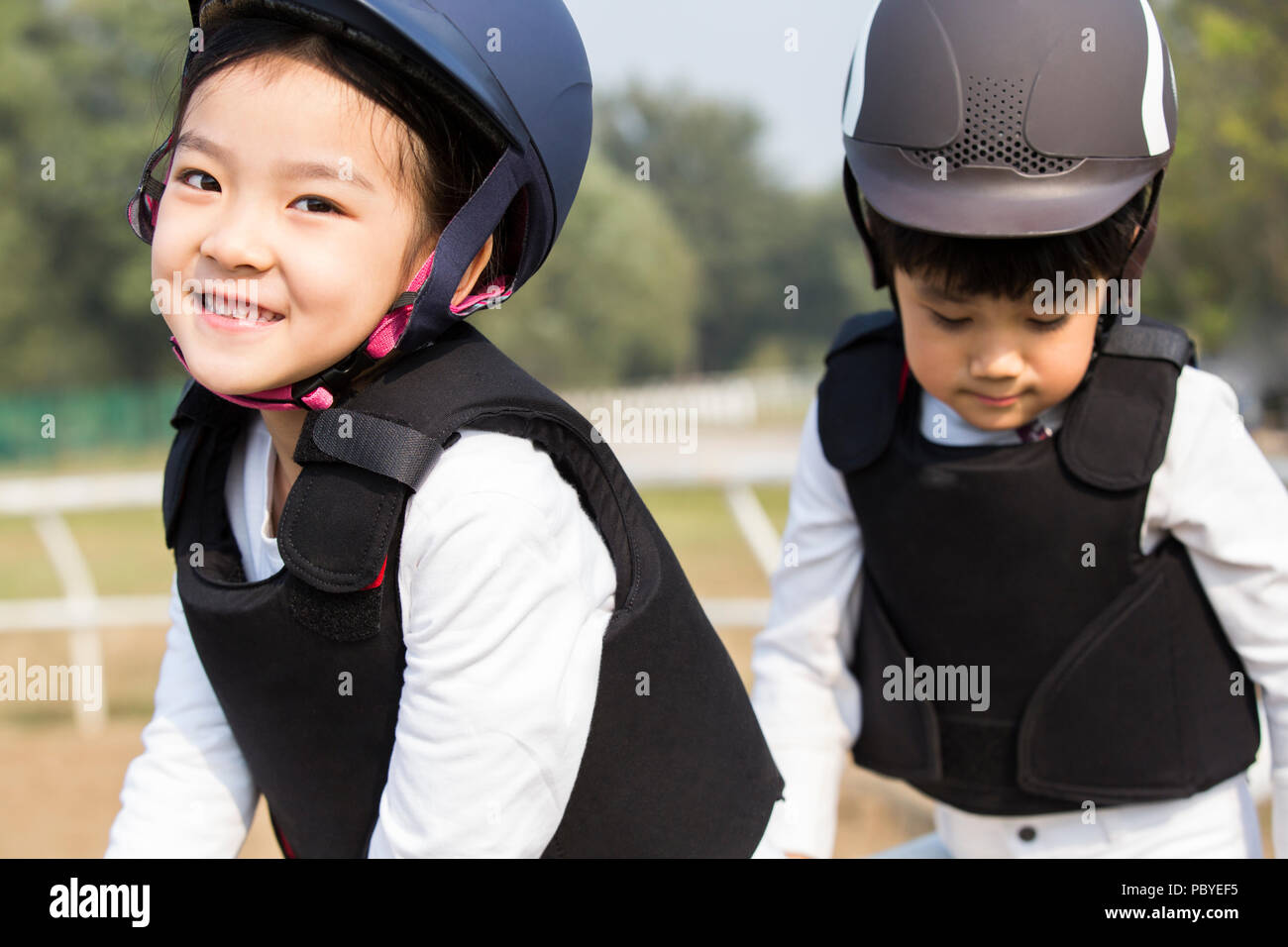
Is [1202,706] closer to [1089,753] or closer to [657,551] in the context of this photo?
[1089,753]

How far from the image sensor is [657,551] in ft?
6.36

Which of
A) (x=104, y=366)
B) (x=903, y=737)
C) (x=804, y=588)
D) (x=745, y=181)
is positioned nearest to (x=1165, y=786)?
(x=903, y=737)

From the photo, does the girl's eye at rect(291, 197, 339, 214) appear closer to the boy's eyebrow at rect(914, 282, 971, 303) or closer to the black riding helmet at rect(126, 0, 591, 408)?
the black riding helmet at rect(126, 0, 591, 408)

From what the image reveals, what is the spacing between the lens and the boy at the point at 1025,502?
7.55 ft

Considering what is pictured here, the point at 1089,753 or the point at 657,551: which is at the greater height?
the point at 657,551

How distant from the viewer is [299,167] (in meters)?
1.72

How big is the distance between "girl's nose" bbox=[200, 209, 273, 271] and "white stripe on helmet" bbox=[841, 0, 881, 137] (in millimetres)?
1280

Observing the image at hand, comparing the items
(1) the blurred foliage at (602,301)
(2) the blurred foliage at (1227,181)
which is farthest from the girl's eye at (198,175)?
(1) the blurred foliage at (602,301)

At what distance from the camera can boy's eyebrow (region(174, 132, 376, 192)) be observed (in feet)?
5.66

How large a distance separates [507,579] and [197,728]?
0.91m

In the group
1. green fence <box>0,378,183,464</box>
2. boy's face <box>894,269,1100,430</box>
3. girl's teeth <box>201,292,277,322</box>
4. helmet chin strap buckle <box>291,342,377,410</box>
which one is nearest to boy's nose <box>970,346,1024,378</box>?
boy's face <box>894,269,1100,430</box>

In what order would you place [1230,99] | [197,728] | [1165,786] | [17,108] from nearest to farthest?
[197,728]
[1165,786]
[1230,99]
[17,108]
